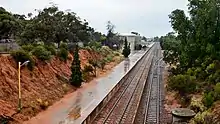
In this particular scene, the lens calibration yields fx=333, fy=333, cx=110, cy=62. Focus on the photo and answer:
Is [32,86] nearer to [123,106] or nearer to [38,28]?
[123,106]

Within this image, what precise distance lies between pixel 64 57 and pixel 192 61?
15.2 metres

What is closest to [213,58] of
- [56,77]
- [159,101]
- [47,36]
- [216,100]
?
[159,101]

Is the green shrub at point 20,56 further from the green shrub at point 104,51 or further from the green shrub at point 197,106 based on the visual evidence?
the green shrub at point 104,51

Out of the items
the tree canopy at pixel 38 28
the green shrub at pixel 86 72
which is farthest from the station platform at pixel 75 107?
the tree canopy at pixel 38 28

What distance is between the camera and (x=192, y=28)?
133 ft

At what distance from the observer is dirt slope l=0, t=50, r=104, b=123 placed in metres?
23.0

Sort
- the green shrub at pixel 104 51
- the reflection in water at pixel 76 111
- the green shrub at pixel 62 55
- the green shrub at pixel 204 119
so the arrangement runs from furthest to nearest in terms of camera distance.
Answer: the green shrub at pixel 104 51, the green shrub at pixel 62 55, the reflection in water at pixel 76 111, the green shrub at pixel 204 119

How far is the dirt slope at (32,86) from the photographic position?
22953 mm

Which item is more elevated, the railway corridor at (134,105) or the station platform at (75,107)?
the station platform at (75,107)

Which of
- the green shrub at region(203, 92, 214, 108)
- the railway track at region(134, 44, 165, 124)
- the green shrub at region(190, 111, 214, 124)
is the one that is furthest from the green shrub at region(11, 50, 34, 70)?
the green shrub at region(190, 111, 214, 124)

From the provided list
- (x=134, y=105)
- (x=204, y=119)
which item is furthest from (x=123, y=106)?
(x=204, y=119)

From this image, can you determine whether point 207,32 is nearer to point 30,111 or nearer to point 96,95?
point 96,95

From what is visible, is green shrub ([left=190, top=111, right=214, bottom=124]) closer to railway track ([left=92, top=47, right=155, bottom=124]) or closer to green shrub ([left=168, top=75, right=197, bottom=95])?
railway track ([left=92, top=47, right=155, bottom=124])

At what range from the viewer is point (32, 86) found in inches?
1094
